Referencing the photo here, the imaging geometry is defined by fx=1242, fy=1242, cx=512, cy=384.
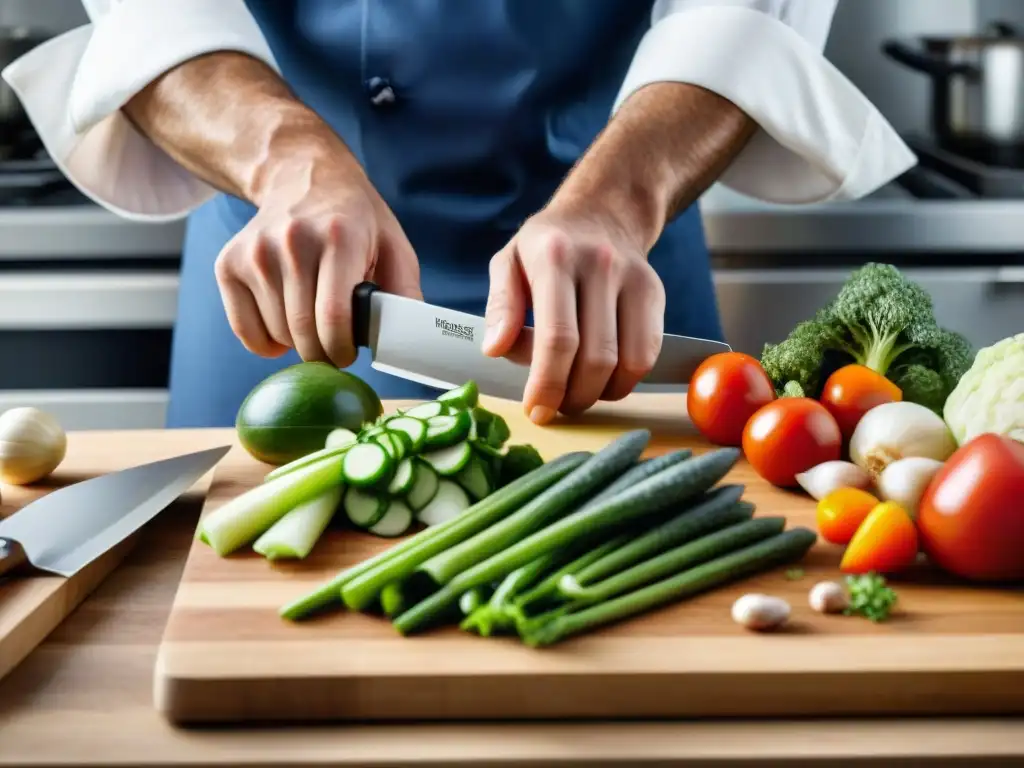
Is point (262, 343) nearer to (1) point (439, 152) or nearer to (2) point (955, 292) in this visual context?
(1) point (439, 152)

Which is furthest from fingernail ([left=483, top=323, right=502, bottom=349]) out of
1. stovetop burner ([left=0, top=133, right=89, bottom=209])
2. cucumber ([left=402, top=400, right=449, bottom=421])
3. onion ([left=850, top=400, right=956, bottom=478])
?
stovetop burner ([left=0, top=133, right=89, bottom=209])

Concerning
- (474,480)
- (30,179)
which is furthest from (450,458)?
(30,179)

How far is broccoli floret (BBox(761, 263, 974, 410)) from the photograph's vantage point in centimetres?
118

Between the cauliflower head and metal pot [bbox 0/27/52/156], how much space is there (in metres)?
1.69

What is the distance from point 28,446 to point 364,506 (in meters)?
0.31

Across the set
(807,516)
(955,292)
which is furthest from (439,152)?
(955,292)

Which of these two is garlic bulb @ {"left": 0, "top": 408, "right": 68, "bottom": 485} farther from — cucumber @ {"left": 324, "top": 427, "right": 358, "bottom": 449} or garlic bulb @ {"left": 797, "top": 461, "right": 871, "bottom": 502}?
garlic bulb @ {"left": 797, "top": 461, "right": 871, "bottom": 502}

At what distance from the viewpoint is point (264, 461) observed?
1.10 metres

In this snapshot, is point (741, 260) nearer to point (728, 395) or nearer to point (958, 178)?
point (958, 178)

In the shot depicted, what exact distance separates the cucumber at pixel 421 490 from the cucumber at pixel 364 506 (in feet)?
0.07

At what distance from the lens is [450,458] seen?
96 centimetres

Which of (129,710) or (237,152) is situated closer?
(129,710)

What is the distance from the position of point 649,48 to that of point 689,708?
826 millimetres

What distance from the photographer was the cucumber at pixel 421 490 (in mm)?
940
